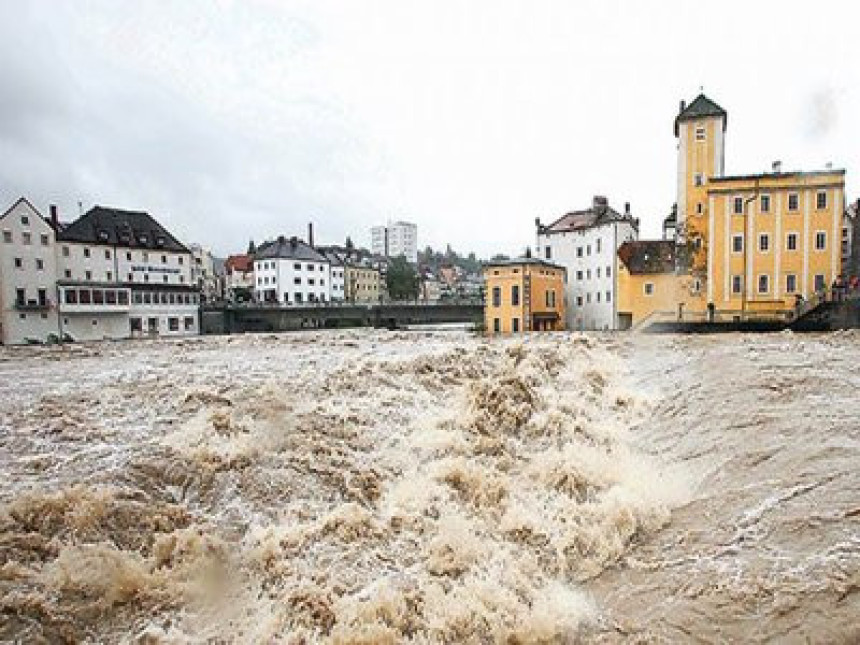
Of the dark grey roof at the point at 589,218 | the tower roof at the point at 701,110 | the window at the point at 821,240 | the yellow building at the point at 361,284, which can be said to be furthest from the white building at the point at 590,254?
the yellow building at the point at 361,284

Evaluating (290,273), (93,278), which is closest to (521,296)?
(93,278)

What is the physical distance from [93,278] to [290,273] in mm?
27145

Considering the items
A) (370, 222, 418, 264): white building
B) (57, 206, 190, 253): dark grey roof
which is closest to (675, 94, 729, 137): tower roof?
(57, 206, 190, 253): dark grey roof

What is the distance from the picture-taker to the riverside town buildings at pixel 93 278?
40656 millimetres

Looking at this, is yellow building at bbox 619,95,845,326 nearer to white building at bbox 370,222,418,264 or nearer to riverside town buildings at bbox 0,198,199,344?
riverside town buildings at bbox 0,198,199,344

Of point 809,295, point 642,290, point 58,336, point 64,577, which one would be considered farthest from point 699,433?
point 58,336

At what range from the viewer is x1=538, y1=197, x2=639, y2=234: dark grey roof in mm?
45844

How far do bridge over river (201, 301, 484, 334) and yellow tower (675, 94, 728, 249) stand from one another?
68.0 ft

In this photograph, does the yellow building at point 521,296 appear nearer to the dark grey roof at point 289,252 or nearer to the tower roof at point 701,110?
the tower roof at point 701,110

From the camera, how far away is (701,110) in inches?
1523

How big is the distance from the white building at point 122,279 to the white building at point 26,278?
0.98 meters

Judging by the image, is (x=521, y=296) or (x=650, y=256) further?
(x=521, y=296)

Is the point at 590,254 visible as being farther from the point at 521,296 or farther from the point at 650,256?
the point at 521,296

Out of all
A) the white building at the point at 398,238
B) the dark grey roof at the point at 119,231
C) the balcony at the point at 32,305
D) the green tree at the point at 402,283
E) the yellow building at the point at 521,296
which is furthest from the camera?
the white building at the point at 398,238
